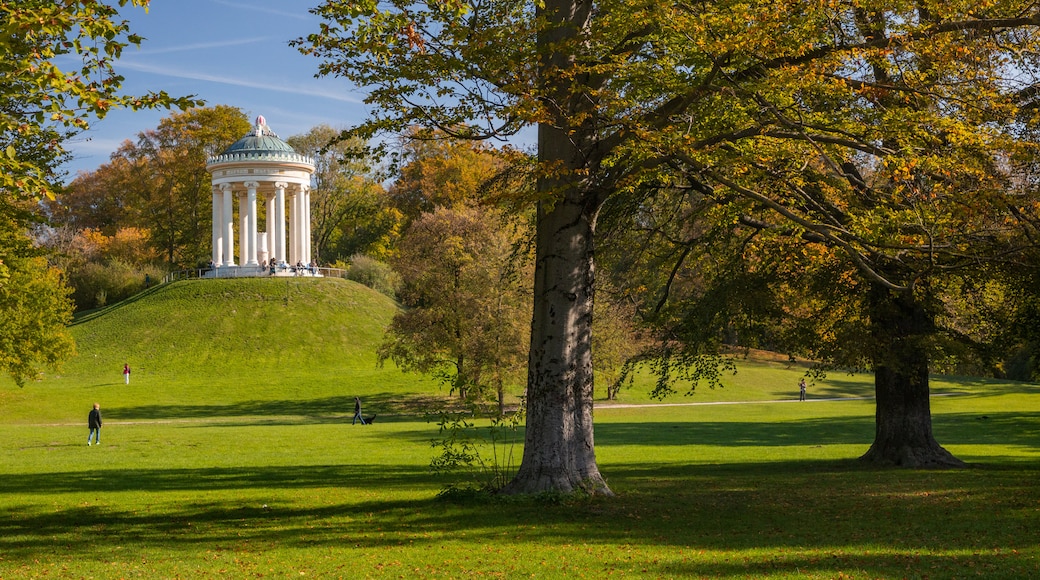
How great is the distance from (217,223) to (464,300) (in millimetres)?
32408

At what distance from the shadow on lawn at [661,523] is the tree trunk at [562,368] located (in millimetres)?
568

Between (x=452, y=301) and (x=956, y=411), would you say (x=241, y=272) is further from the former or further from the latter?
(x=956, y=411)

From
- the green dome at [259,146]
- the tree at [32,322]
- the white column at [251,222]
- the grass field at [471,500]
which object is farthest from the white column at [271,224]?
the tree at [32,322]

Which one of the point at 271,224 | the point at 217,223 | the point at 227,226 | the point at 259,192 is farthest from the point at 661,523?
the point at 259,192

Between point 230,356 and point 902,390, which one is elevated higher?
point 230,356

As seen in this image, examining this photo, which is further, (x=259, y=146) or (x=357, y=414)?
(x=259, y=146)

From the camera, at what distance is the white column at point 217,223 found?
67.5 m

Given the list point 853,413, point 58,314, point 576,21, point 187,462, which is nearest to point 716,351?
point 576,21

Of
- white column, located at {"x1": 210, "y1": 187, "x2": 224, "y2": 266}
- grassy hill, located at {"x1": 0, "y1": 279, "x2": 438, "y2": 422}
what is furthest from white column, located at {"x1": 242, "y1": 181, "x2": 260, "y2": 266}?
grassy hill, located at {"x1": 0, "y1": 279, "x2": 438, "y2": 422}

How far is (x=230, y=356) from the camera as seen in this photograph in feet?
185

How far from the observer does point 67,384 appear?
→ 4953 centimetres

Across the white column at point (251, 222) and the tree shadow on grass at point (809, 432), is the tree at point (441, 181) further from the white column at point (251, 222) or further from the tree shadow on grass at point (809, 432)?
the tree shadow on grass at point (809, 432)

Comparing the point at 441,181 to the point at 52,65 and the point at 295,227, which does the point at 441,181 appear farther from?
the point at 52,65

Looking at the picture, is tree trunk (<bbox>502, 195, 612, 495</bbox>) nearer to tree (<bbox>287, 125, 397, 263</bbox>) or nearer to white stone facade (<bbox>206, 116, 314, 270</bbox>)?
white stone facade (<bbox>206, 116, 314, 270</bbox>)
